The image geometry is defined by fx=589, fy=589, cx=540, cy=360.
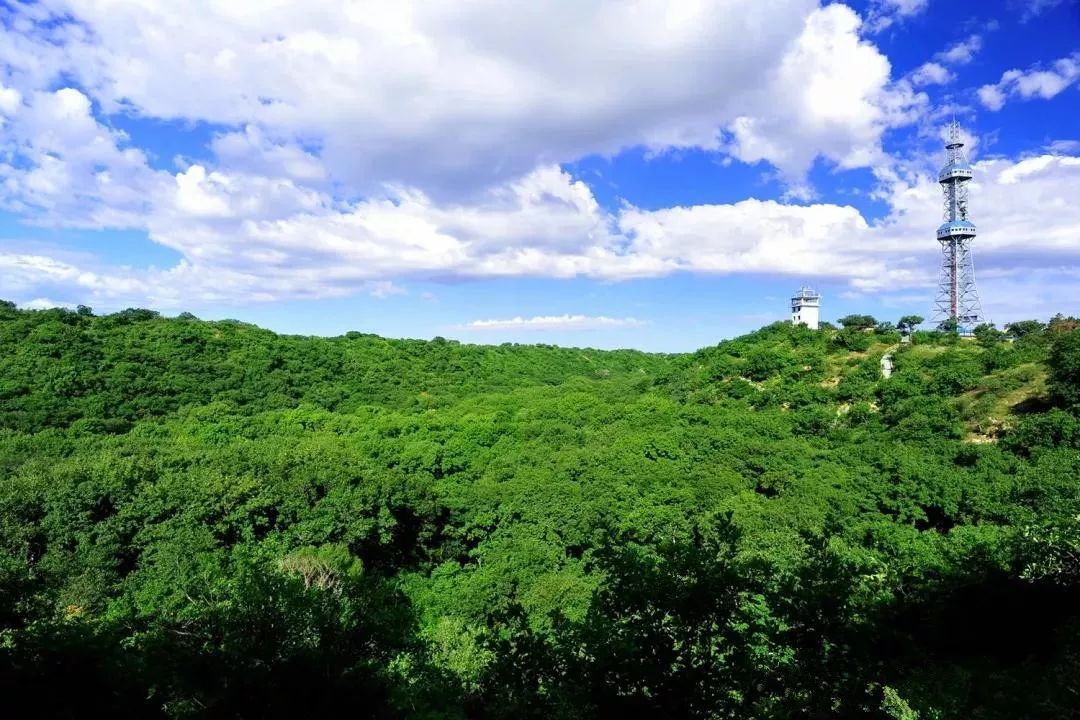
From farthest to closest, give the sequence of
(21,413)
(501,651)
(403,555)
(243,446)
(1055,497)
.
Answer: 1. (21,413)
2. (243,446)
3. (403,555)
4. (1055,497)
5. (501,651)

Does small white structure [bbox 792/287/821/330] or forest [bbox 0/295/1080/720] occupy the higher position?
small white structure [bbox 792/287/821/330]

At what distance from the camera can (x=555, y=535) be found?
823 inches

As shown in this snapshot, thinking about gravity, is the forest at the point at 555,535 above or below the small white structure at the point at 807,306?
below

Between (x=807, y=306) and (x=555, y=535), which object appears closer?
(x=555, y=535)

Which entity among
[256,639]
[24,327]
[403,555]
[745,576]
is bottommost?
[403,555]

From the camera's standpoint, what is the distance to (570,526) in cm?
2117

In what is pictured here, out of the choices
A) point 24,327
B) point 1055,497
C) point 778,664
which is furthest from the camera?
point 24,327

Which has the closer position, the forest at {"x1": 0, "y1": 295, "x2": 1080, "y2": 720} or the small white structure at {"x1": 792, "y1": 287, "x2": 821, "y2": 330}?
the forest at {"x1": 0, "y1": 295, "x2": 1080, "y2": 720}

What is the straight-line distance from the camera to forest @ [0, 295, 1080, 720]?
298 inches

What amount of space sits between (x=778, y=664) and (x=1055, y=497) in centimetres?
1692

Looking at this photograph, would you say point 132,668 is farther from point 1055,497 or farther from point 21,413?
point 21,413

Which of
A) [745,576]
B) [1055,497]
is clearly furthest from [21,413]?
[1055,497]

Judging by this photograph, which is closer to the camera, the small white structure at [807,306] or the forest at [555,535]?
the forest at [555,535]

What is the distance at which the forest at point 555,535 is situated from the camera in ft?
24.8
